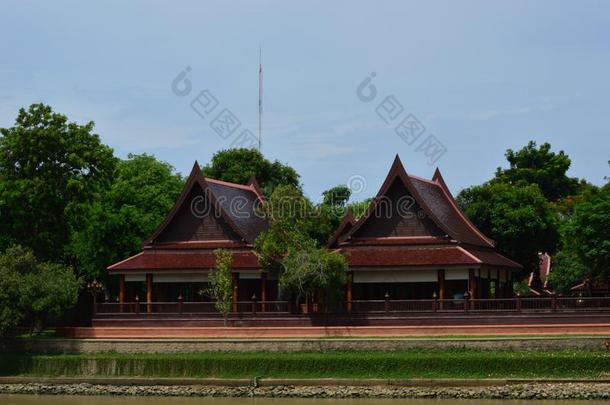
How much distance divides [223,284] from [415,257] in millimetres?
7813

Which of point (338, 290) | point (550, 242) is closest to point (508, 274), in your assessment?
point (550, 242)

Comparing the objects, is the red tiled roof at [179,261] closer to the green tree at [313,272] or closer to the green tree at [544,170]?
the green tree at [313,272]

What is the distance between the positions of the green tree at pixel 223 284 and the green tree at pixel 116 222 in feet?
26.7

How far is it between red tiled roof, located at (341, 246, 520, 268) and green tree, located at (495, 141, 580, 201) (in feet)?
117

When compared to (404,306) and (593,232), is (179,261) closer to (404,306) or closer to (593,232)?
(404,306)

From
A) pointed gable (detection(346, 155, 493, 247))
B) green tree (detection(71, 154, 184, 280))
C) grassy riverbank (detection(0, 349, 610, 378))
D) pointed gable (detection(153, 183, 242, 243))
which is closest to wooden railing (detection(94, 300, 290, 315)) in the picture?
grassy riverbank (detection(0, 349, 610, 378))

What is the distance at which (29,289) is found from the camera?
4031 cm

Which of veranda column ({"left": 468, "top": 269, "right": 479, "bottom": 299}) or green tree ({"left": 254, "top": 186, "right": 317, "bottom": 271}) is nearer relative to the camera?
veranda column ({"left": 468, "top": 269, "right": 479, "bottom": 299})

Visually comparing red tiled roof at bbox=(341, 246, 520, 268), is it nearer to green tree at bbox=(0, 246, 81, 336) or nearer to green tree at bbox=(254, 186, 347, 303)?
green tree at bbox=(254, 186, 347, 303)

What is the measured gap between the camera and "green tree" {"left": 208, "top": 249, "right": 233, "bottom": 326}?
136 ft

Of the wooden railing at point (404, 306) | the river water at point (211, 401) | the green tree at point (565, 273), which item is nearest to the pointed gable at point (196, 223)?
the wooden railing at point (404, 306)

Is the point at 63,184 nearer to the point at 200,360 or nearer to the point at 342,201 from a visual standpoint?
the point at 200,360

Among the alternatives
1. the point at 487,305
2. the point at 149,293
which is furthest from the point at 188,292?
the point at 487,305

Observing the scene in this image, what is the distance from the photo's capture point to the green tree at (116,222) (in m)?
50.5
